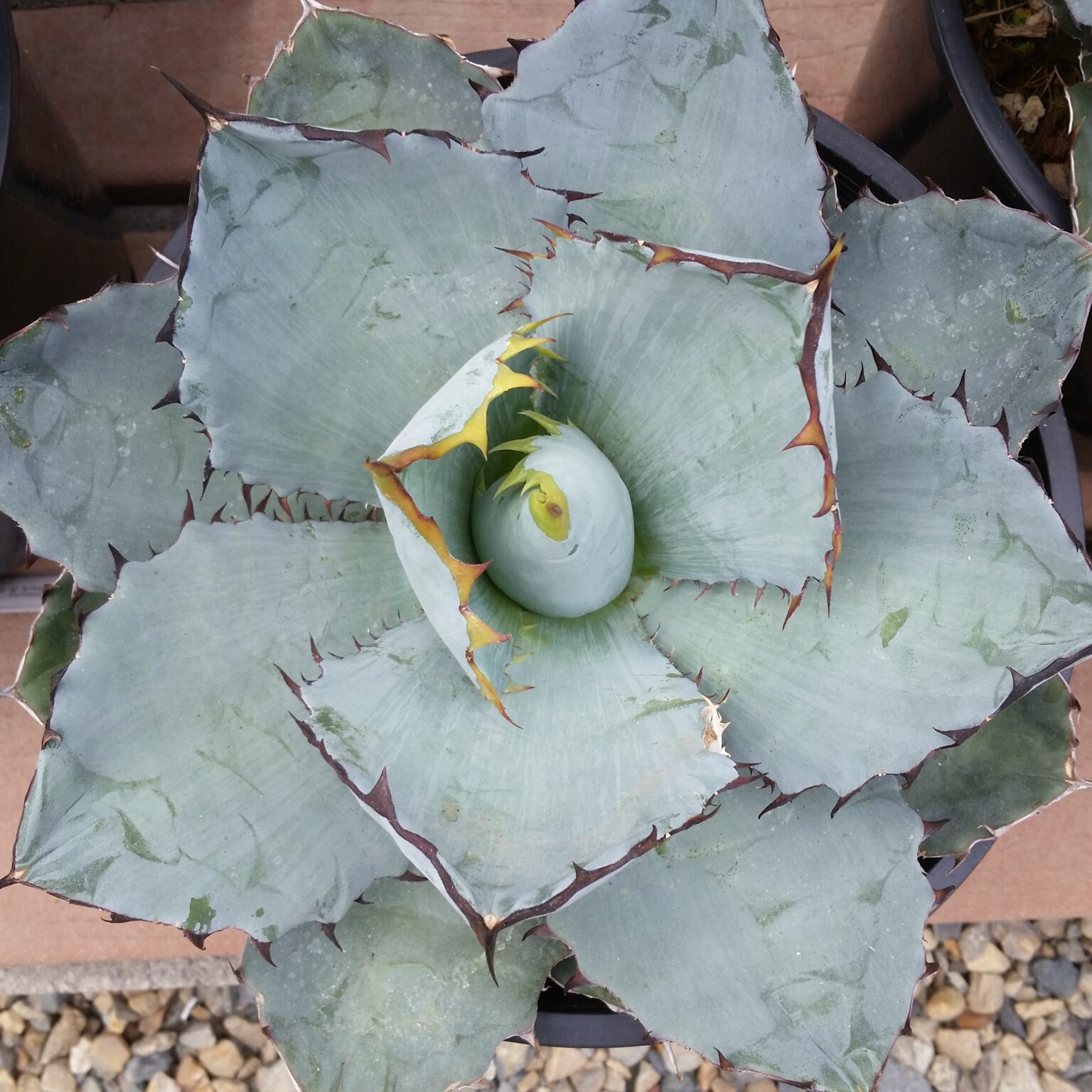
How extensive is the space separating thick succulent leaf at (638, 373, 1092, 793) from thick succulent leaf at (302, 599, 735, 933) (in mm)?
52

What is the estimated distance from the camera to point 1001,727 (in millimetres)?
600

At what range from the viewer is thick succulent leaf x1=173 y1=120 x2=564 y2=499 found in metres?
0.46

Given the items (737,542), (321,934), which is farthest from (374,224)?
(321,934)

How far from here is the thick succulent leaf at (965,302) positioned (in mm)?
532

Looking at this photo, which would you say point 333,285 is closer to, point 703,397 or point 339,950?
point 703,397

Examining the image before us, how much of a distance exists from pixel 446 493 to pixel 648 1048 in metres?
0.82

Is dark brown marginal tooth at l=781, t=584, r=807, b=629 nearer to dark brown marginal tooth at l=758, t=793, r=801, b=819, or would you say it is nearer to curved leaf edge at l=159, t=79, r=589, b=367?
dark brown marginal tooth at l=758, t=793, r=801, b=819

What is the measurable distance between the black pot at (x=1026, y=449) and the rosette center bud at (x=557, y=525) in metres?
0.26

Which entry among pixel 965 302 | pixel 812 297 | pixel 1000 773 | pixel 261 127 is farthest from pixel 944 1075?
pixel 261 127

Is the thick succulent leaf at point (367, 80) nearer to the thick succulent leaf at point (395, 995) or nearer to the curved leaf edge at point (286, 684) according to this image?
the curved leaf edge at point (286, 684)

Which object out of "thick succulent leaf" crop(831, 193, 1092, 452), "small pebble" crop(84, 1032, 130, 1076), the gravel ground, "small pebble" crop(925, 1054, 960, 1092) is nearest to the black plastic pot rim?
"thick succulent leaf" crop(831, 193, 1092, 452)

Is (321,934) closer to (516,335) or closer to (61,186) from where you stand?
(516,335)

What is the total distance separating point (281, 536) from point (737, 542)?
0.22m

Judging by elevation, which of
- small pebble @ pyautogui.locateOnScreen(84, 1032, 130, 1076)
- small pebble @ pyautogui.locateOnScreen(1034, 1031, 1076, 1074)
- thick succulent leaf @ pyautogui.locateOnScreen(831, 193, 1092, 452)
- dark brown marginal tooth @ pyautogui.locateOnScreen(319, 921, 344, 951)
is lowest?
small pebble @ pyautogui.locateOnScreen(84, 1032, 130, 1076)
